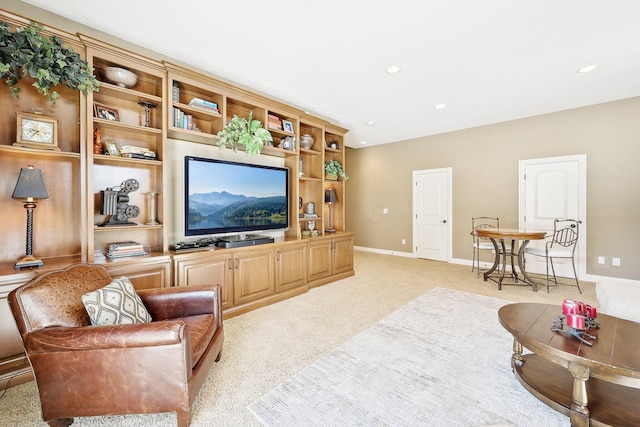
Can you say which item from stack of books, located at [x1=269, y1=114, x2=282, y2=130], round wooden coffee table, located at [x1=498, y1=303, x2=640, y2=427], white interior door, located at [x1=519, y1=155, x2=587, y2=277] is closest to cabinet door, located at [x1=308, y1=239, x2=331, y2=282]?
stack of books, located at [x1=269, y1=114, x2=282, y2=130]

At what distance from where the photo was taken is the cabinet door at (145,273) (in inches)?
84.9

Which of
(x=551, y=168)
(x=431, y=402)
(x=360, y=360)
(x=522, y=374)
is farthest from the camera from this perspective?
(x=551, y=168)

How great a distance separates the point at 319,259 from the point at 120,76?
302 centimetres

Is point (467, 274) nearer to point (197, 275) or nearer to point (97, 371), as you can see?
point (197, 275)

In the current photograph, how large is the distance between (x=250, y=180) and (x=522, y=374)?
10.1ft

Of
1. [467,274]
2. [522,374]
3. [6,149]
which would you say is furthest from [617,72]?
[6,149]

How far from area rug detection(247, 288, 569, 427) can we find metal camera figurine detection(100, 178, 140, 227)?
1.96 m

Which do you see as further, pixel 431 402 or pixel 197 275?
pixel 197 275

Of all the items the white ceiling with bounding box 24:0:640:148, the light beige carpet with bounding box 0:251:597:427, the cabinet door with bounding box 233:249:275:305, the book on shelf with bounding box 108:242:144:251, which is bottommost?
the light beige carpet with bounding box 0:251:597:427

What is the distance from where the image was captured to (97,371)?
129 cm

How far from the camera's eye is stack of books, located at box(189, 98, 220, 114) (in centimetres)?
277

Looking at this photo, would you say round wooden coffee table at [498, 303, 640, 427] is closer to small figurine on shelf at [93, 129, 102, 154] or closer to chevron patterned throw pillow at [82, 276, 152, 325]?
chevron patterned throw pillow at [82, 276, 152, 325]

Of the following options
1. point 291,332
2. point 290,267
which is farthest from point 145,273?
point 290,267

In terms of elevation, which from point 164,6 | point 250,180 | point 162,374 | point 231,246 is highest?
point 164,6
